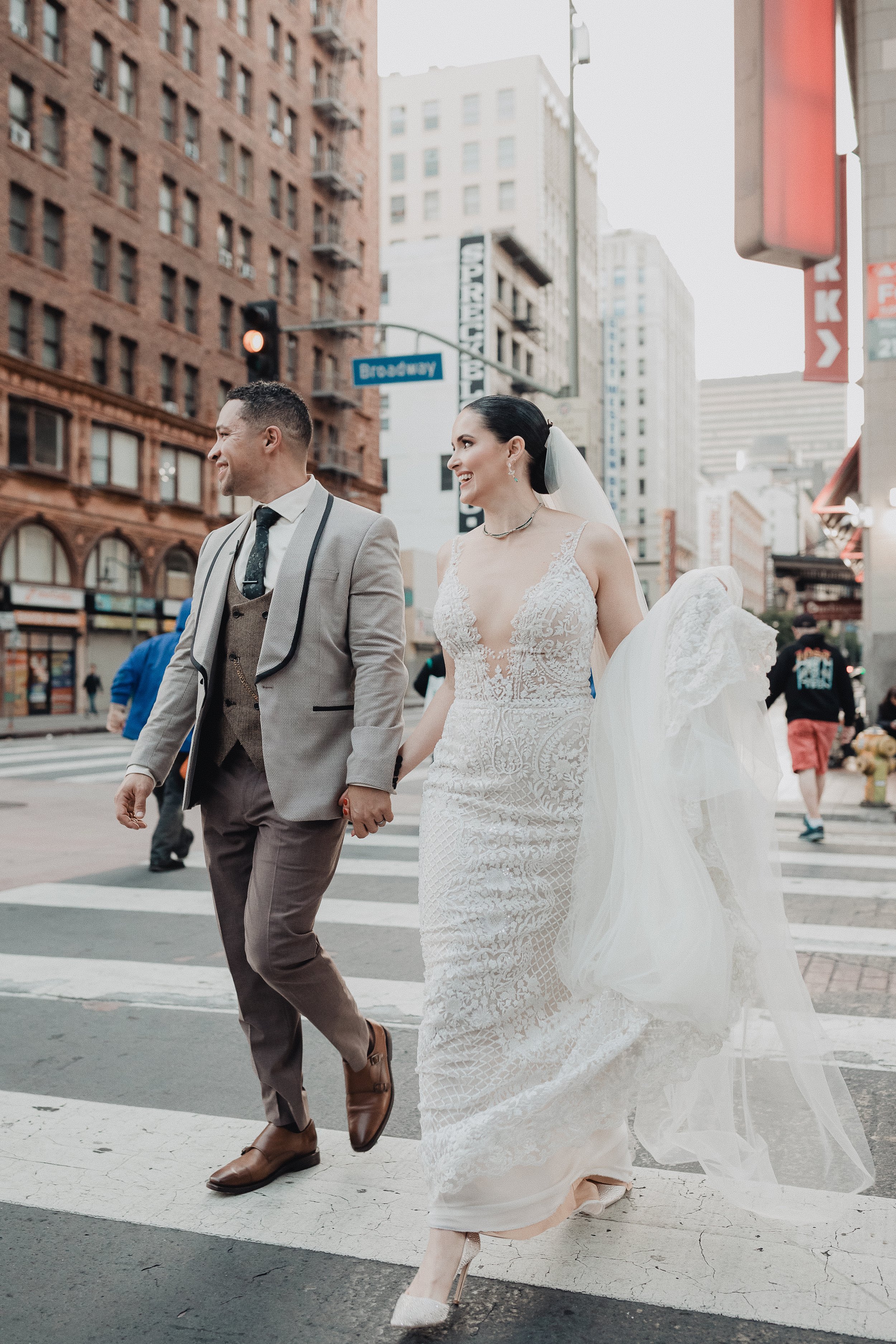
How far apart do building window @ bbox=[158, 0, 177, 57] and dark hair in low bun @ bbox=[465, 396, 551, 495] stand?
40.2 meters

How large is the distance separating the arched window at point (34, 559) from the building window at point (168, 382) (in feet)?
23.3

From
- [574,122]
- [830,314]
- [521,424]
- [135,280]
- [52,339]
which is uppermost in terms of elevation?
[135,280]

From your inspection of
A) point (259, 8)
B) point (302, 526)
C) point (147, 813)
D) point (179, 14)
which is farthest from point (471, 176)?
point (302, 526)

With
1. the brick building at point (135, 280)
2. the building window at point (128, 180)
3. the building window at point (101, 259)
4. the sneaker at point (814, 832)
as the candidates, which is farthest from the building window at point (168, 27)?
the sneaker at point (814, 832)

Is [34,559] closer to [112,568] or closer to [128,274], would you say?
[112,568]

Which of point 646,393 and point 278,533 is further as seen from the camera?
point 646,393

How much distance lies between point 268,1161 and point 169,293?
3878cm

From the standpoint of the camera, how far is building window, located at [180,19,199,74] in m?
38.8

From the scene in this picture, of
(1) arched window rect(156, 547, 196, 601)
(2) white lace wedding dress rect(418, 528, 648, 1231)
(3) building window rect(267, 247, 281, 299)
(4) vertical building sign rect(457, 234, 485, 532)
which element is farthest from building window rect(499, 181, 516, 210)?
(2) white lace wedding dress rect(418, 528, 648, 1231)

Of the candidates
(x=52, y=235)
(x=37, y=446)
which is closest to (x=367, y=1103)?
(x=37, y=446)

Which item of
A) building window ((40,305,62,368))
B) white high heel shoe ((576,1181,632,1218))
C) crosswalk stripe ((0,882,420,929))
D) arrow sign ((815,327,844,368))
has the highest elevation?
building window ((40,305,62,368))

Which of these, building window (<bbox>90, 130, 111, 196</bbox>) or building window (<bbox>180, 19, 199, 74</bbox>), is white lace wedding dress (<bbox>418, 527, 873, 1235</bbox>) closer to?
building window (<bbox>90, 130, 111, 196</bbox>)

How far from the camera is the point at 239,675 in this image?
3297mm

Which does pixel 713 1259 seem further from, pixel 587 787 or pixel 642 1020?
pixel 587 787
